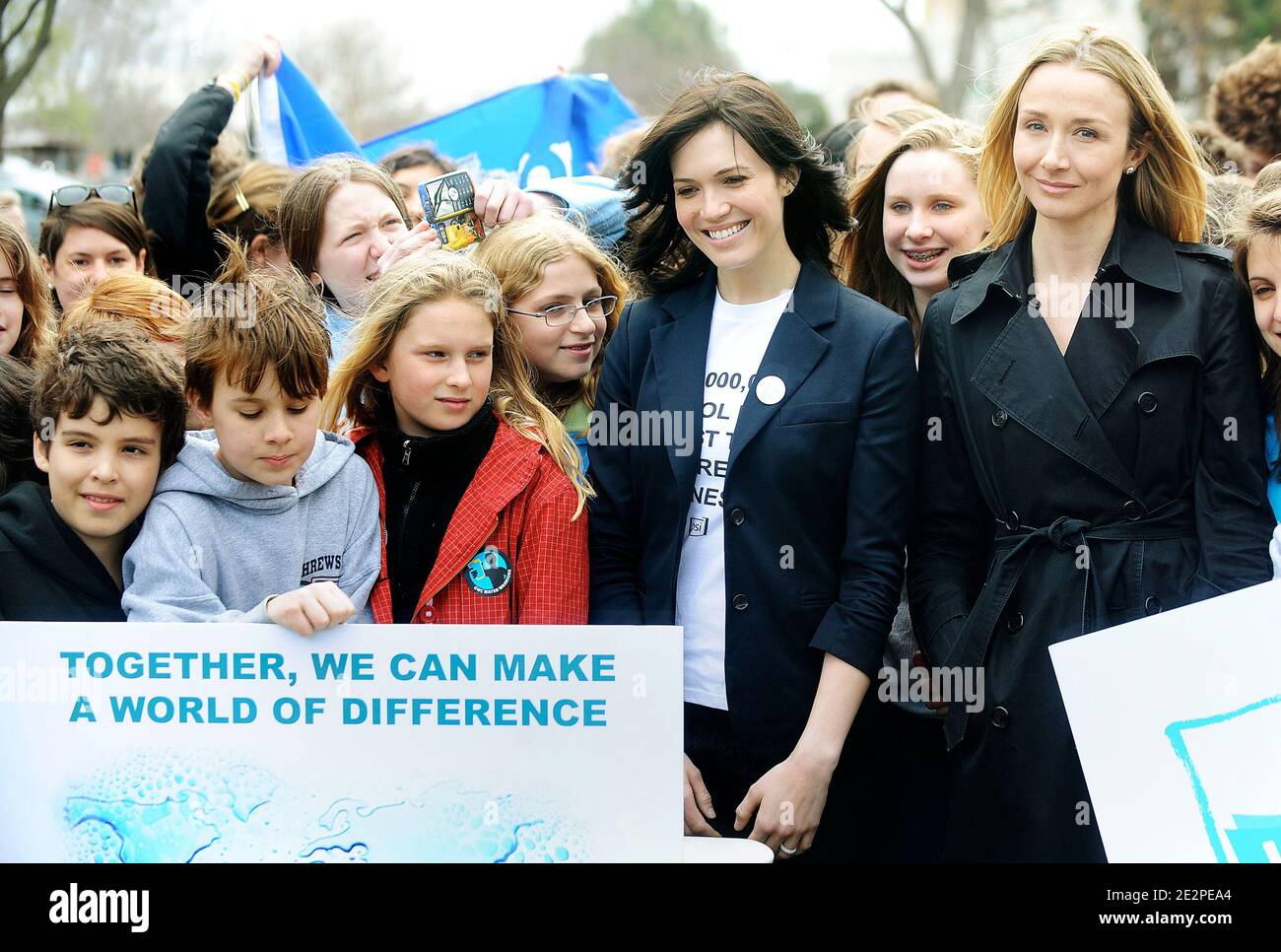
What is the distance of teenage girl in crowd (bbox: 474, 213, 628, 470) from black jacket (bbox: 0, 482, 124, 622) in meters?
1.24

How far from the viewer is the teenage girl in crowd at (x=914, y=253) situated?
363cm

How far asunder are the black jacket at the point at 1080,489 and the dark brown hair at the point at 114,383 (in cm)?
178

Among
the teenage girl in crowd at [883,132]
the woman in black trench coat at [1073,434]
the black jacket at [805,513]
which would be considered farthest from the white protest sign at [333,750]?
the teenage girl in crowd at [883,132]

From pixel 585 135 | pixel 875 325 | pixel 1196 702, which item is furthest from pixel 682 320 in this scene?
pixel 585 135

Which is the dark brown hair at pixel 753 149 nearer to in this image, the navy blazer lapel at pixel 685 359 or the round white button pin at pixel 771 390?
the navy blazer lapel at pixel 685 359

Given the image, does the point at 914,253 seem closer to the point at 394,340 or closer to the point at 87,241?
the point at 394,340

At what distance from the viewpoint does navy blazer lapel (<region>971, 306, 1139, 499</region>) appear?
117 inches

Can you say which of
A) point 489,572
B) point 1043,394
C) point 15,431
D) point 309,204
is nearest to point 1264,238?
point 1043,394

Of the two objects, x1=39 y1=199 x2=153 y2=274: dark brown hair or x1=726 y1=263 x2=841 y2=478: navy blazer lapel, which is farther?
x1=39 y1=199 x2=153 y2=274: dark brown hair

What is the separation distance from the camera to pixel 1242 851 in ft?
8.82

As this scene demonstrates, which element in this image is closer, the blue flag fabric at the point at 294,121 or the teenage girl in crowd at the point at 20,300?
the teenage girl in crowd at the point at 20,300

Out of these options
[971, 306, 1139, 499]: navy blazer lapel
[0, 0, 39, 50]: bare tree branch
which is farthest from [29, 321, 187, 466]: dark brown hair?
[0, 0, 39, 50]: bare tree branch

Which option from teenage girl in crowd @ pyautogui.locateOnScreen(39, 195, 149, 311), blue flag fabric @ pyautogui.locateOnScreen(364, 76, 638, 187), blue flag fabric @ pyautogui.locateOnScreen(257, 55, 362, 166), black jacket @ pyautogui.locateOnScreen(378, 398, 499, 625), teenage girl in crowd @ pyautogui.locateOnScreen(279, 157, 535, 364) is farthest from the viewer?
blue flag fabric @ pyautogui.locateOnScreen(364, 76, 638, 187)

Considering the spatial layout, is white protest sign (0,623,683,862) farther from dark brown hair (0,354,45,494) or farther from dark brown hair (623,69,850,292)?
dark brown hair (623,69,850,292)
